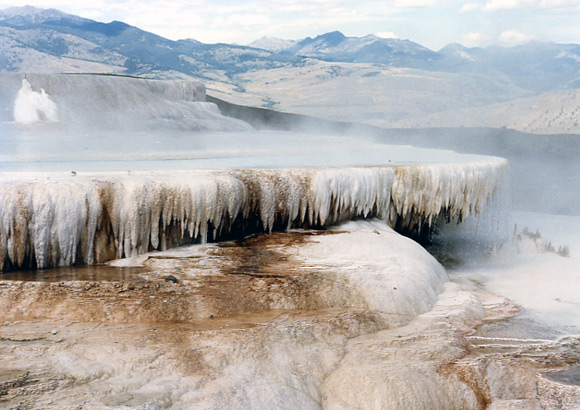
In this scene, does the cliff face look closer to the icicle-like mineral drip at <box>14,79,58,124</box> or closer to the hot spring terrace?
the icicle-like mineral drip at <box>14,79,58,124</box>

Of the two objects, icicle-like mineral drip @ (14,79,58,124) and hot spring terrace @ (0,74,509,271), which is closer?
hot spring terrace @ (0,74,509,271)

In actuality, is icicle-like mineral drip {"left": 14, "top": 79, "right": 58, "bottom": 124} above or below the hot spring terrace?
above

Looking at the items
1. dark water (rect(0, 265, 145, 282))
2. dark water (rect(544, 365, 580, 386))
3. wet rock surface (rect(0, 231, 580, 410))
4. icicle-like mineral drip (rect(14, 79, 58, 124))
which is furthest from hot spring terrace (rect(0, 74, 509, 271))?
dark water (rect(544, 365, 580, 386))

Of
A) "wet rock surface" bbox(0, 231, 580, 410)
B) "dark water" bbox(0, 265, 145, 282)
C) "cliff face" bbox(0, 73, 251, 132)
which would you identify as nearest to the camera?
"wet rock surface" bbox(0, 231, 580, 410)

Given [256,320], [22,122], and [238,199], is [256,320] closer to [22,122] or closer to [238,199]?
[238,199]

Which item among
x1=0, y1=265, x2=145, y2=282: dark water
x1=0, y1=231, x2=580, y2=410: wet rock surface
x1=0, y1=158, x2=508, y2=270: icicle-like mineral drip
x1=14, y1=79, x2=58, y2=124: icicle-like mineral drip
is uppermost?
x1=14, y1=79, x2=58, y2=124: icicle-like mineral drip

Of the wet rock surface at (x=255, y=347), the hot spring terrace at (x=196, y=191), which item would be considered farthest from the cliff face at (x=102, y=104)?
the wet rock surface at (x=255, y=347)

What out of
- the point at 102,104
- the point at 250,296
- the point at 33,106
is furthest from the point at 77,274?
the point at 102,104

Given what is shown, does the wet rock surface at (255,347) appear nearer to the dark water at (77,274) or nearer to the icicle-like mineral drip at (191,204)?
the dark water at (77,274)

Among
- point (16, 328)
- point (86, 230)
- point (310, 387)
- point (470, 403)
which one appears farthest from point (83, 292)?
point (470, 403)
